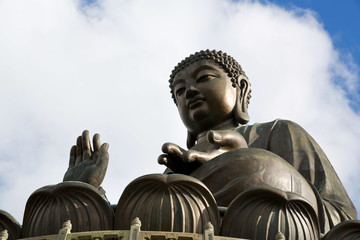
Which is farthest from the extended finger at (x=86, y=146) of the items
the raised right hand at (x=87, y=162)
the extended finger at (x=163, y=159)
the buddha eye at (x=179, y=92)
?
the buddha eye at (x=179, y=92)

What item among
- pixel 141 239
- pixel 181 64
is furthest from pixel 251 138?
pixel 141 239

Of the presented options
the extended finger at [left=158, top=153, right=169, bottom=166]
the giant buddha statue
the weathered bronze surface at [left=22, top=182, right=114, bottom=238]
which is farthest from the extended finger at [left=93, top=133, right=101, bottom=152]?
the weathered bronze surface at [left=22, top=182, right=114, bottom=238]

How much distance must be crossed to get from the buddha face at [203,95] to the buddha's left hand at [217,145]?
1.39 metres

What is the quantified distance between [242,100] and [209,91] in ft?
2.30

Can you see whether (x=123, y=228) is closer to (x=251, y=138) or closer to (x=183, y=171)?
(x=183, y=171)

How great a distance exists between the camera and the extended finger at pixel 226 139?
33.0 ft

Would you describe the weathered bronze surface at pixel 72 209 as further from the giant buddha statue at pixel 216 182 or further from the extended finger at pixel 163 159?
the extended finger at pixel 163 159

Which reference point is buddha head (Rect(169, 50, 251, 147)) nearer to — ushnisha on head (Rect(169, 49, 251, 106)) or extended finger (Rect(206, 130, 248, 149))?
ushnisha on head (Rect(169, 49, 251, 106))

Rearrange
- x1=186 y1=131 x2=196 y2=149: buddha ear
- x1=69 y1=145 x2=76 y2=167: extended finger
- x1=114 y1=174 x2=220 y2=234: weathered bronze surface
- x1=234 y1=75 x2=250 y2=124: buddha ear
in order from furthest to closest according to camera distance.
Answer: x1=186 y1=131 x2=196 y2=149: buddha ear < x1=234 y1=75 x2=250 y2=124: buddha ear < x1=69 y1=145 x2=76 y2=167: extended finger < x1=114 y1=174 x2=220 y2=234: weathered bronze surface

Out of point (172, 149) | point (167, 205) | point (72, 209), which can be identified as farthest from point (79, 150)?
point (167, 205)

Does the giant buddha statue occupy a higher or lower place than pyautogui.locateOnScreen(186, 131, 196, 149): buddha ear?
lower

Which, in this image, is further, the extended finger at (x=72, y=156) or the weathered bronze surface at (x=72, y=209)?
the extended finger at (x=72, y=156)

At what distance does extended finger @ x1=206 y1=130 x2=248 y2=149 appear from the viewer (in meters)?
10.1

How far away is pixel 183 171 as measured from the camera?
995 cm
